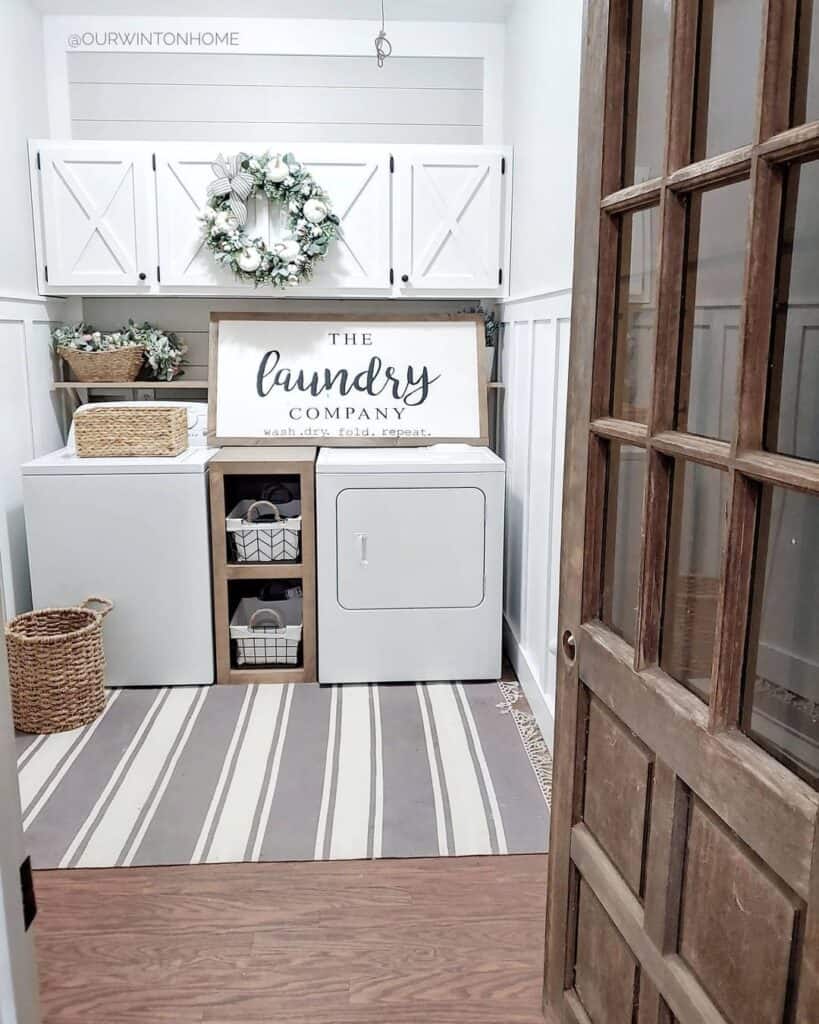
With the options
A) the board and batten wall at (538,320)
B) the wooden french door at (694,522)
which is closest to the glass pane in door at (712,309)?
the wooden french door at (694,522)

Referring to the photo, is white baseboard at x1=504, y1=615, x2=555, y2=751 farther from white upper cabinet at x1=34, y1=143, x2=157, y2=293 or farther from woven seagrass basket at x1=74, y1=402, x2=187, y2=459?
white upper cabinet at x1=34, y1=143, x2=157, y2=293

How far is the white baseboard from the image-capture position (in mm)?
2793

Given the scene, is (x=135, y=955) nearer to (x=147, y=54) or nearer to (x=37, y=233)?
(x=37, y=233)

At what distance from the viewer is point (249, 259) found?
3.33 meters

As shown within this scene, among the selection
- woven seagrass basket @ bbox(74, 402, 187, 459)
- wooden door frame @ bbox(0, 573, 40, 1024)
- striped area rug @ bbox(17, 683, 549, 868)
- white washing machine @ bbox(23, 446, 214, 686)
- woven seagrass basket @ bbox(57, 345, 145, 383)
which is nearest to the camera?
wooden door frame @ bbox(0, 573, 40, 1024)

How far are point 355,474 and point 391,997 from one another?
1774mm

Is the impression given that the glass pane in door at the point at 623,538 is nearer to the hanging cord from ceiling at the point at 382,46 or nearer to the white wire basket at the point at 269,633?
the white wire basket at the point at 269,633

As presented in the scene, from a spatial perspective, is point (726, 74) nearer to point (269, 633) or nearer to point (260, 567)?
point (260, 567)

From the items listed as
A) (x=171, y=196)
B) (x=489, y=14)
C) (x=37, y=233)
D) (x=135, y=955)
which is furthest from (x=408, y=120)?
(x=135, y=955)

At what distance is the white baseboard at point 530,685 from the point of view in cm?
279

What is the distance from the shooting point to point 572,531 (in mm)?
1399

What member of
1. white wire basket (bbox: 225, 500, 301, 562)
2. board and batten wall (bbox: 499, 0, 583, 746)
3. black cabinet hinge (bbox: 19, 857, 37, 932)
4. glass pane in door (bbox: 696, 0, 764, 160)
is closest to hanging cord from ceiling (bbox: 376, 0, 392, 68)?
board and batten wall (bbox: 499, 0, 583, 746)

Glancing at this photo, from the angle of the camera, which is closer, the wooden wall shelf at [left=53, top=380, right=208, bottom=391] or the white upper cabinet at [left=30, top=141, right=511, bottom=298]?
the white upper cabinet at [left=30, top=141, right=511, bottom=298]

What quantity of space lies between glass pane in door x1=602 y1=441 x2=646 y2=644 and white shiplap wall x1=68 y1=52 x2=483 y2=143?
2.86 metres
